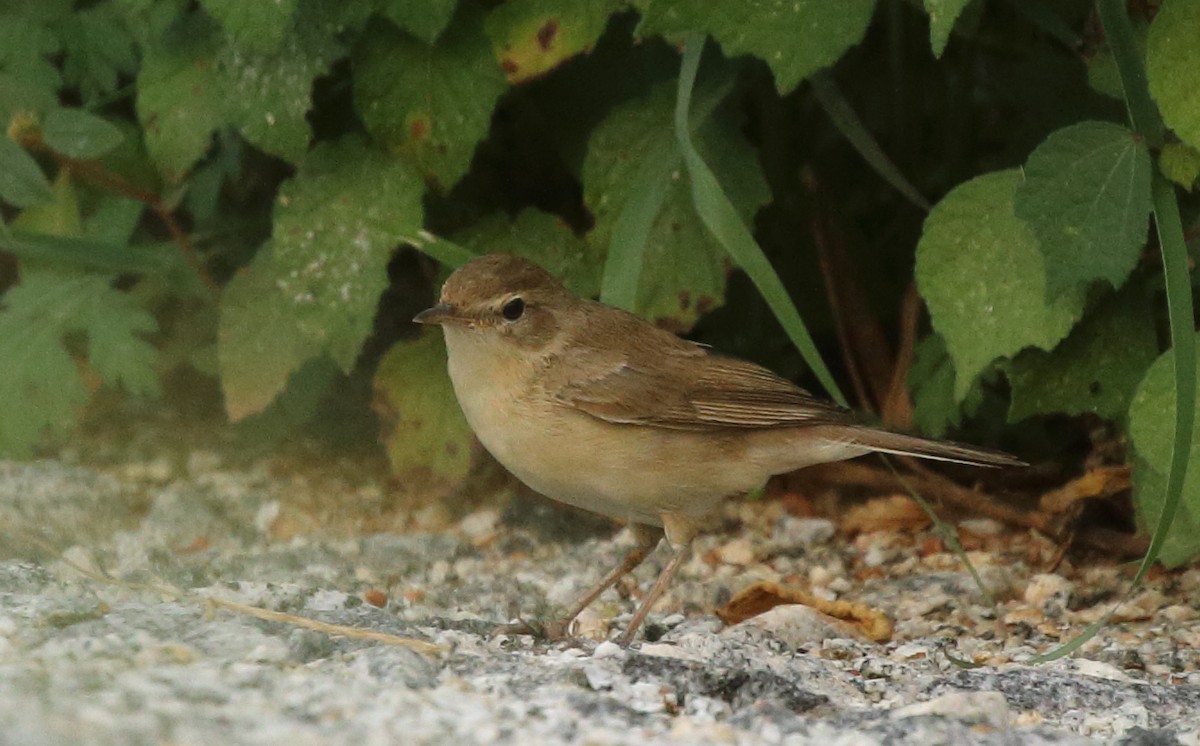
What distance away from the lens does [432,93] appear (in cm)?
467

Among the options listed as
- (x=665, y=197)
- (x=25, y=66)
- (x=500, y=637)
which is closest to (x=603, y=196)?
(x=665, y=197)

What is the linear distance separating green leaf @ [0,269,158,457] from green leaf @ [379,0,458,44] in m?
1.34

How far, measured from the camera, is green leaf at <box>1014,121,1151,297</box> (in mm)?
3943

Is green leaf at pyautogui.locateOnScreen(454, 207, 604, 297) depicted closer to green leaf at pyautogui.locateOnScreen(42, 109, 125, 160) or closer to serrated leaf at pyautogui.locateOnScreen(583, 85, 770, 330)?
serrated leaf at pyautogui.locateOnScreen(583, 85, 770, 330)

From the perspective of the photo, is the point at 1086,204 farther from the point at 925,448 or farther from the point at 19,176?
the point at 19,176

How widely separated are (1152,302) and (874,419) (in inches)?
38.5

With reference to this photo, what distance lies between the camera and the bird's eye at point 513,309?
4.29 meters

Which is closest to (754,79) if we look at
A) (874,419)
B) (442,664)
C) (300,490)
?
(874,419)

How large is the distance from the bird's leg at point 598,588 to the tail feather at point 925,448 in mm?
628

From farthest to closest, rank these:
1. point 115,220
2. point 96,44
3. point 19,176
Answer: point 115,220, point 96,44, point 19,176

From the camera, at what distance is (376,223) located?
4.50 metres

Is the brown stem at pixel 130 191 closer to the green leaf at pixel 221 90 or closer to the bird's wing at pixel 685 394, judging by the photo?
the green leaf at pixel 221 90

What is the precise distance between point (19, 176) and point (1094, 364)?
3.18 meters

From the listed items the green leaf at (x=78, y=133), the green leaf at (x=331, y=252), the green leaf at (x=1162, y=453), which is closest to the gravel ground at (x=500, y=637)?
the green leaf at (x=1162, y=453)
